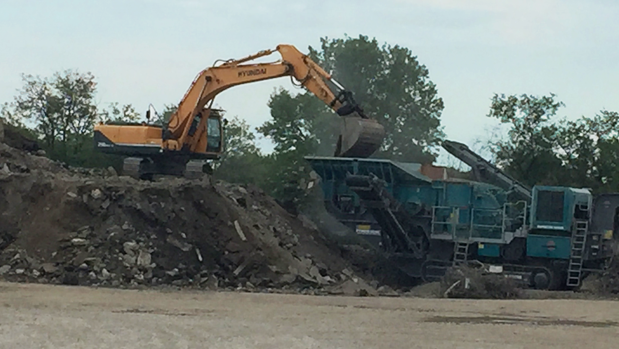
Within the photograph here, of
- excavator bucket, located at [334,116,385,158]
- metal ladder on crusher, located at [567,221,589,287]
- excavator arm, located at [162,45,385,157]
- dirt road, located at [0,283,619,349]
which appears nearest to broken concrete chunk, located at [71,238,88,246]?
dirt road, located at [0,283,619,349]

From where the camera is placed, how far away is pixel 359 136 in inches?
1056

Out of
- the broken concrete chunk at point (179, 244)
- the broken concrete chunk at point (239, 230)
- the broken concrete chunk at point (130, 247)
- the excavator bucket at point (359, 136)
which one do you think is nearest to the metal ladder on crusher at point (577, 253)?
the excavator bucket at point (359, 136)

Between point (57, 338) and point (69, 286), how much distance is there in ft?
29.3

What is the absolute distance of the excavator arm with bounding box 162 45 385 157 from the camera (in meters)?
27.0

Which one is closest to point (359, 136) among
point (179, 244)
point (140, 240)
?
point (179, 244)

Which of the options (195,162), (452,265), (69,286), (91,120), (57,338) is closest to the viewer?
(57,338)

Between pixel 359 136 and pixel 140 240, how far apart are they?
7040mm

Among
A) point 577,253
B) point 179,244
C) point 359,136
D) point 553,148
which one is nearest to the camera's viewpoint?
point 179,244

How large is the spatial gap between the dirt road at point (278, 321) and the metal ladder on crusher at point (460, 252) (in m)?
5.80

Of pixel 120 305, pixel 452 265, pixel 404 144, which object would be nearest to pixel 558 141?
pixel 404 144

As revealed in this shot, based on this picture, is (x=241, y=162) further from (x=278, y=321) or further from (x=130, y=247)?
(x=278, y=321)

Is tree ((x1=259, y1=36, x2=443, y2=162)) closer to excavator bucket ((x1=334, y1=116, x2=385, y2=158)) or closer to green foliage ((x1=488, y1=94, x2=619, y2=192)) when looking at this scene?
green foliage ((x1=488, y1=94, x2=619, y2=192))

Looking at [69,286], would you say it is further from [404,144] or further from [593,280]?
[404,144]

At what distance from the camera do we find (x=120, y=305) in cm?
1666
